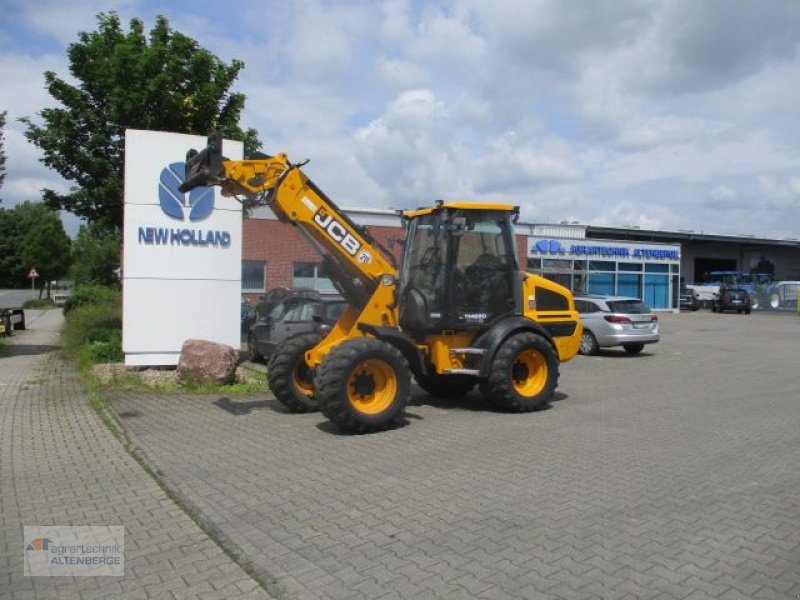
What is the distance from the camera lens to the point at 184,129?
613 inches

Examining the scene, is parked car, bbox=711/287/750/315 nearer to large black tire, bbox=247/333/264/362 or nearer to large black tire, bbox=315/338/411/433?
large black tire, bbox=247/333/264/362

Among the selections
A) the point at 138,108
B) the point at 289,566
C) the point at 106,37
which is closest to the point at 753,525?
the point at 289,566

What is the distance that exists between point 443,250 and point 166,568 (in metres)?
5.69

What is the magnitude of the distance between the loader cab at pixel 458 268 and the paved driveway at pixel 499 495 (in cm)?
135

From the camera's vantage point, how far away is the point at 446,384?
10422 mm

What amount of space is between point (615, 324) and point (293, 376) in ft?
36.0

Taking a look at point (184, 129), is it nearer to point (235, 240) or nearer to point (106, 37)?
point (106, 37)

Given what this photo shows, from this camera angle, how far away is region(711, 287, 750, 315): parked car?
4297 centimetres

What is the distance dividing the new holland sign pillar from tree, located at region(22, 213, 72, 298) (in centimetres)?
5149

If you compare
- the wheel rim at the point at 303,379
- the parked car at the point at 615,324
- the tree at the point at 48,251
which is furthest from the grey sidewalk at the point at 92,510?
the tree at the point at 48,251

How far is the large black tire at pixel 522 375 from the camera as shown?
8977 mm

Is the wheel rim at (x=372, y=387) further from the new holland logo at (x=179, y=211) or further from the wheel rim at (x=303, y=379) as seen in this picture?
the new holland logo at (x=179, y=211)

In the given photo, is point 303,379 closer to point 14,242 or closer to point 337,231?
point 337,231

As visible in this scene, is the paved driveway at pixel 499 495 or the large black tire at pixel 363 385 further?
the large black tire at pixel 363 385
